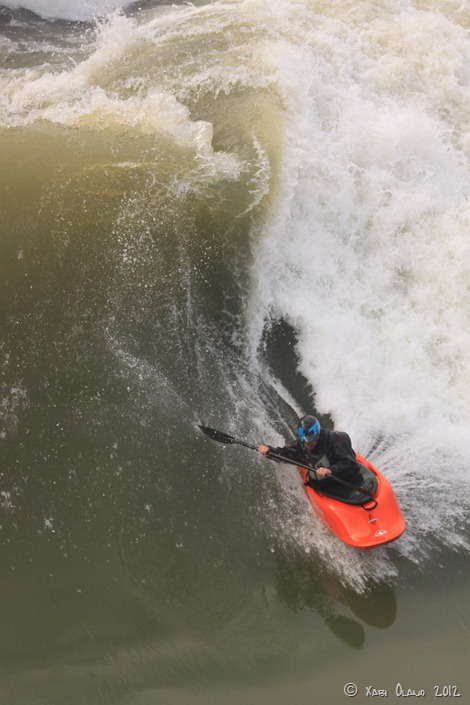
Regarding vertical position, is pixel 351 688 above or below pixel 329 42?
below

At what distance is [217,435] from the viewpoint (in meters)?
5.02

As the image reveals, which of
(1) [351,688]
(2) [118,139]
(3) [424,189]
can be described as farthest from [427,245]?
(1) [351,688]

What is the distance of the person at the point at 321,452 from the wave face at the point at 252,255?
13.3 inches

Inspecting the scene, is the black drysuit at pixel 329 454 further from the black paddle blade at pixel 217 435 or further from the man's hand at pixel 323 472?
the black paddle blade at pixel 217 435

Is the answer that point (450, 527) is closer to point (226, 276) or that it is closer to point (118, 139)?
point (226, 276)

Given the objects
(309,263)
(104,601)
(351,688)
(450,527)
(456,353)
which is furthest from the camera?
(309,263)

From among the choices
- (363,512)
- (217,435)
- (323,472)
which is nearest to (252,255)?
(217,435)

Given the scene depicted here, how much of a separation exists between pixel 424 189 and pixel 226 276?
2.83m

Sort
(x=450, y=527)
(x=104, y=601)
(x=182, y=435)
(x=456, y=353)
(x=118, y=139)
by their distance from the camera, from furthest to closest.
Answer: (x=118, y=139) → (x=456, y=353) → (x=182, y=435) → (x=450, y=527) → (x=104, y=601)

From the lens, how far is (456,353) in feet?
19.0

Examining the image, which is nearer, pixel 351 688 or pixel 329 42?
pixel 351 688

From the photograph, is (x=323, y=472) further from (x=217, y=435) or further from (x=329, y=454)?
(x=217, y=435)

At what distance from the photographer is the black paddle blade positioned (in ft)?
16.3

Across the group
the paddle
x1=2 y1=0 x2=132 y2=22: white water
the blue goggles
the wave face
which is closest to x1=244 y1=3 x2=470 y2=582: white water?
the wave face
